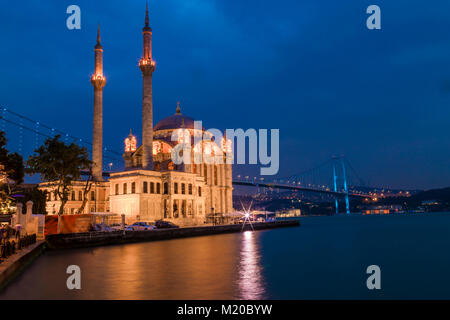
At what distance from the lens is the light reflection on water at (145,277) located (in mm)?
14703

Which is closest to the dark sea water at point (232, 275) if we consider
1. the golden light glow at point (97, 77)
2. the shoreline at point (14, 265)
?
the shoreline at point (14, 265)

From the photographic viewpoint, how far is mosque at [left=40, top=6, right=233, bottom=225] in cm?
5000

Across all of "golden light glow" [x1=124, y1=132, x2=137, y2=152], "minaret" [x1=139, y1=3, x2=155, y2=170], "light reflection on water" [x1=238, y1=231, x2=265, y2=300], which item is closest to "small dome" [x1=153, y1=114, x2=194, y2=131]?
"golden light glow" [x1=124, y1=132, x2=137, y2=152]

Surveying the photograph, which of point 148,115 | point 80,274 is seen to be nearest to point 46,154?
point 148,115

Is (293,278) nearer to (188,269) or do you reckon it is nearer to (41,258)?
(188,269)

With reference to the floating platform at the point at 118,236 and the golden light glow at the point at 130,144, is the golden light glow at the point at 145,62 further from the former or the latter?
the floating platform at the point at 118,236

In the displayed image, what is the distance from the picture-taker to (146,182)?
50.2 meters

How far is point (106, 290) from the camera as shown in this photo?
15.3 meters

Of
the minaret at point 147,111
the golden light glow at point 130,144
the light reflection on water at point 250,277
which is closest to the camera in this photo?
the light reflection on water at point 250,277

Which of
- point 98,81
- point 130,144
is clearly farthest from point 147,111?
point 130,144

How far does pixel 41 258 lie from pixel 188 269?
9.75m

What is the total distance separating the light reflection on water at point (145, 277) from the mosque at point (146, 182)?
72.1 ft

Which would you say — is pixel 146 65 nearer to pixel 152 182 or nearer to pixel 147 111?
pixel 147 111
